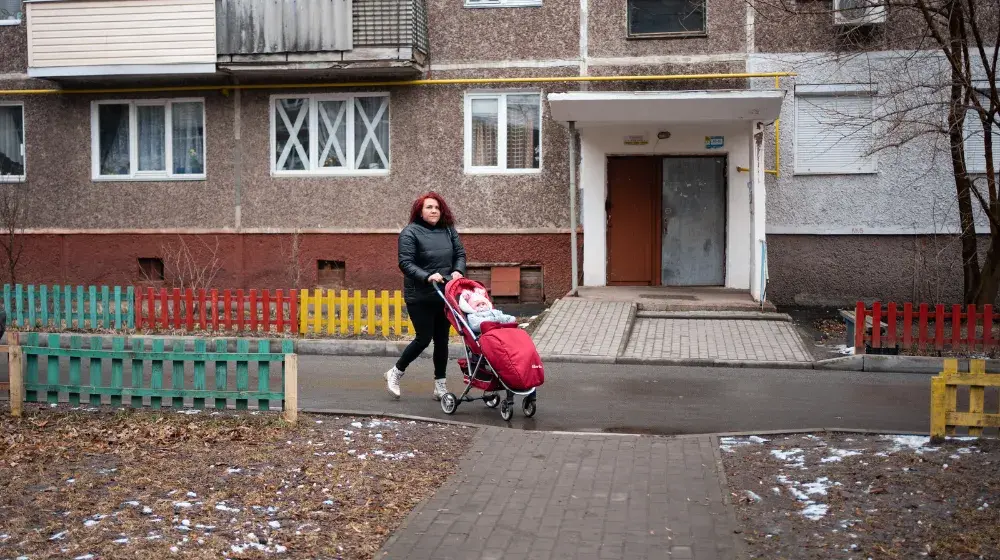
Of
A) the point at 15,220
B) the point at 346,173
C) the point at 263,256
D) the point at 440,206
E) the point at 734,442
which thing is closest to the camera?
the point at 734,442

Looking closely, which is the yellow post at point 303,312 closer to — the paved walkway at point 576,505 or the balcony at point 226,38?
the balcony at point 226,38

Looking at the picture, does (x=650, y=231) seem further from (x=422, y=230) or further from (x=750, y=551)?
(x=750, y=551)

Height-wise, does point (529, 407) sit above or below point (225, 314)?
below

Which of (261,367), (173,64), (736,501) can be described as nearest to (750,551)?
(736,501)

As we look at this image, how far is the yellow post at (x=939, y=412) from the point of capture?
7797mm

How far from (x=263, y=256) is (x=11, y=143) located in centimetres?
598

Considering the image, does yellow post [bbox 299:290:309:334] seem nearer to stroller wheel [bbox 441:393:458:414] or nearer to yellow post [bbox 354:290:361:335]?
yellow post [bbox 354:290:361:335]

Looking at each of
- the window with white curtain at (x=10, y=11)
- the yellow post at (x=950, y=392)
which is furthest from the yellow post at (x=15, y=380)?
the window with white curtain at (x=10, y=11)

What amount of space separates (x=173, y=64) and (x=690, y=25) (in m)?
9.43

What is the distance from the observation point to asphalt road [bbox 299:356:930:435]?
9.23 metres

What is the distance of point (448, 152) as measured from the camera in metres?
19.8

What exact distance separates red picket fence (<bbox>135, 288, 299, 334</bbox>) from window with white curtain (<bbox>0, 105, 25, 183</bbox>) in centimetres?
769

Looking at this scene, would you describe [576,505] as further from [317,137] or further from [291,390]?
[317,137]

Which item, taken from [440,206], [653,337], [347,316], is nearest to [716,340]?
[653,337]
